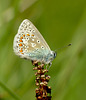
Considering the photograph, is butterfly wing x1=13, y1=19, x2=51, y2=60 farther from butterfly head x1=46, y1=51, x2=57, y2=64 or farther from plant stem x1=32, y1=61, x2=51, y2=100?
plant stem x1=32, y1=61, x2=51, y2=100

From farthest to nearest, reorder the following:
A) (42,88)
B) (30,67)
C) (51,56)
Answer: (30,67) → (51,56) → (42,88)

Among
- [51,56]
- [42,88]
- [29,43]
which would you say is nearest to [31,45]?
[29,43]

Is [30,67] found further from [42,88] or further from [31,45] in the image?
[42,88]

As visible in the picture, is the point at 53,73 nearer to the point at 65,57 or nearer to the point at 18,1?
the point at 65,57

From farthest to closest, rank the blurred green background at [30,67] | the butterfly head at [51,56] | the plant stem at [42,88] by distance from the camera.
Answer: the blurred green background at [30,67], the butterfly head at [51,56], the plant stem at [42,88]

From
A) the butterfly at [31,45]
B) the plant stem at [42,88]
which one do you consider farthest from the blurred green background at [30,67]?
the plant stem at [42,88]

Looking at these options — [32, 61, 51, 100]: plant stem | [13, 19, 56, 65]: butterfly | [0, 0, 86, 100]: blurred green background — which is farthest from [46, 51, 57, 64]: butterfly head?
[32, 61, 51, 100]: plant stem

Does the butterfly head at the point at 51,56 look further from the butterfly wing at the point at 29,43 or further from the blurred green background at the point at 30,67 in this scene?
the blurred green background at the point at 30,67

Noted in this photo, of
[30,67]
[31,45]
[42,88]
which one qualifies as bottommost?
[42,88]

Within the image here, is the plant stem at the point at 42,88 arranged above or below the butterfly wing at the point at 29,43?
below
